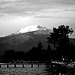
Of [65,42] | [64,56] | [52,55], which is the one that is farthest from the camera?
[52,55]

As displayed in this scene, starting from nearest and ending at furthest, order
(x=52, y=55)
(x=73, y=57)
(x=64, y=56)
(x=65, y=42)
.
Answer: (x=65, y=42), (x=64, y=56), (x=73, y=57), (x=52, y=55)

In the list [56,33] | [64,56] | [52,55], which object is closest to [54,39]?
[56,33]

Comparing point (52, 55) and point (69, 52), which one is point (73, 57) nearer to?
point (69, 52)

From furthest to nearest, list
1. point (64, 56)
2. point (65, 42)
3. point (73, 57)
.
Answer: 1. point (73, 57)
2. point (64, 56)
3. point (65, 42)

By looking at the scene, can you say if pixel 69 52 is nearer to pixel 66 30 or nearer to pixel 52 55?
pixel 66 30

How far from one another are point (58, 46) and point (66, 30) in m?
10.3

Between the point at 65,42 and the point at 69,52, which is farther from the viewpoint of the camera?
the point at 69,52

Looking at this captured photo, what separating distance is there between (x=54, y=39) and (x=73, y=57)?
26622mm

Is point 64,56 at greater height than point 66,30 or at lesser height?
lesser

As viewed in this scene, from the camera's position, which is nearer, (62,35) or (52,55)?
(62,35)

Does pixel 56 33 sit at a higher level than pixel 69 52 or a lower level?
higher

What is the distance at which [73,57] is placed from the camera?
540ft

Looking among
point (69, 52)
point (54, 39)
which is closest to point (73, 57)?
point (69, 52)

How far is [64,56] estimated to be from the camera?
151 meters
